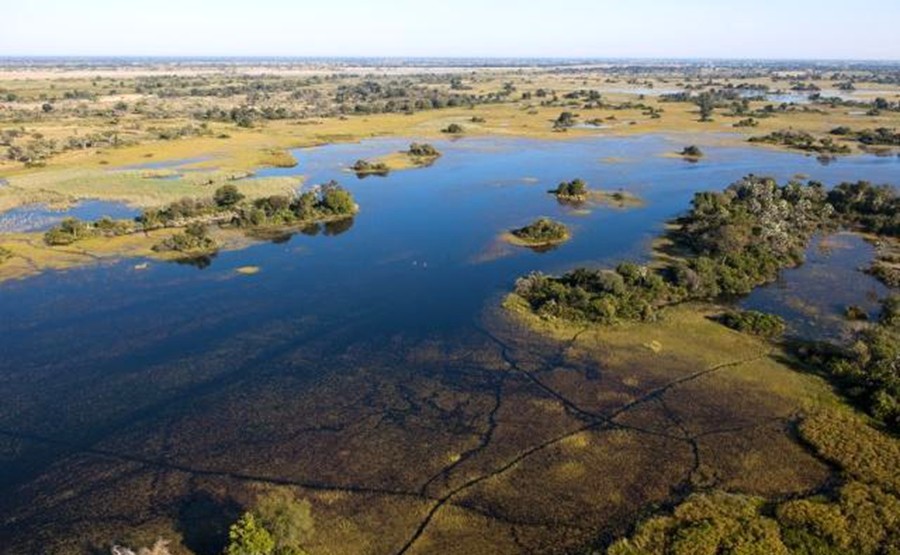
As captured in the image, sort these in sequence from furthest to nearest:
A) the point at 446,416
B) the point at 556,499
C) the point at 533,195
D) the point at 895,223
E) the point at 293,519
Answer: the point at 533,195 → the point at 895,223 → the point at 446,416 → the point at 556,499 → the point at 293,519

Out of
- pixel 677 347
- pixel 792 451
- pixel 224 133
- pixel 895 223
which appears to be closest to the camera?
pixel 792 451

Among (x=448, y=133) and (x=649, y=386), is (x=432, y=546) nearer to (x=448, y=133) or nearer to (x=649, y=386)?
(x=649, y=386)

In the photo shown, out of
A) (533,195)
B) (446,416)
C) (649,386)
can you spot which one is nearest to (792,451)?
(649,386)

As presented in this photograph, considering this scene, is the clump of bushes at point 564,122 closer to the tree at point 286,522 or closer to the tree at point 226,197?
the tree at point 226,197

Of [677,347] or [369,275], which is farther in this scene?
[369,275]

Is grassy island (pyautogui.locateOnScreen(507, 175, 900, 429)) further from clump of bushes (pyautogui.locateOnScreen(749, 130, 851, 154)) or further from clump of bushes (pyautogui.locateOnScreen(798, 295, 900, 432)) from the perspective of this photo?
clump of bushes (pyautogui.locateOnScreen(749, 130, 851, 154))

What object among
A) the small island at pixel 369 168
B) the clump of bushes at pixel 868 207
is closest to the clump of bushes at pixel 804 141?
the clump of bushes at pixel 868 207
